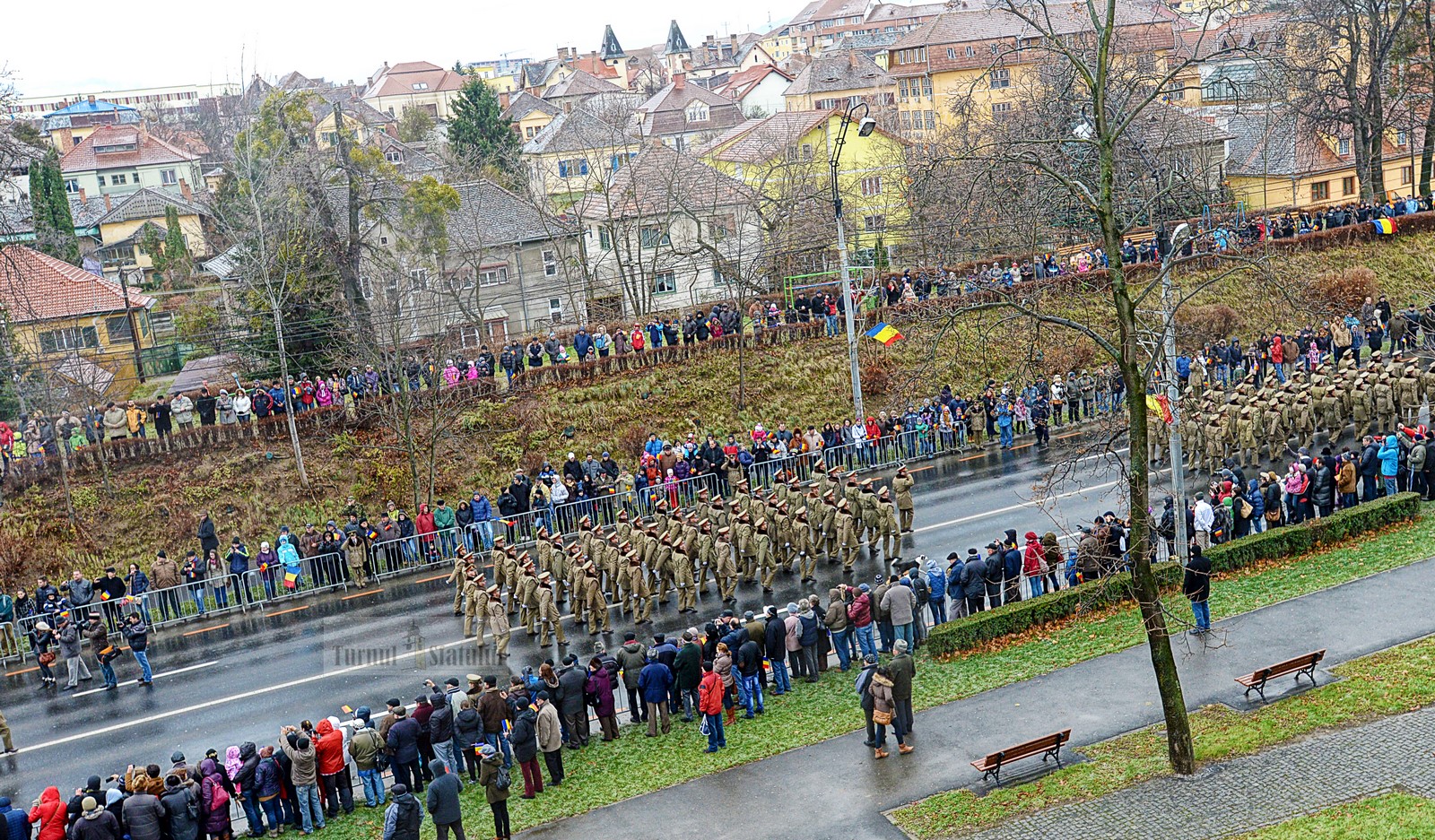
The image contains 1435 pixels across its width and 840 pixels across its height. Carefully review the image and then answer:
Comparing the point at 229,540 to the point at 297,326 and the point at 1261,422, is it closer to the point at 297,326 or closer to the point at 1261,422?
the point at 297,326

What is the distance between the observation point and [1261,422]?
28141 mm

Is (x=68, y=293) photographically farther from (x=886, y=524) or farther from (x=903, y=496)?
(x=886, y=524)

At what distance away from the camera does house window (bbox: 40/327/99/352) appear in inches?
1565

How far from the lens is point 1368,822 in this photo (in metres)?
12.4

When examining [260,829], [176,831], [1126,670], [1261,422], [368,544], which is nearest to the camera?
[176,831]

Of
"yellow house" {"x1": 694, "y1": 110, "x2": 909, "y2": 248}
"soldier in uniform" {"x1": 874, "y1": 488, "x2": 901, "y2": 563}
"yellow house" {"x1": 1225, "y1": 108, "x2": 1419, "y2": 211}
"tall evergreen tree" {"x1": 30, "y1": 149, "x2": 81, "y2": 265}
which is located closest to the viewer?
"soldier in uniform" {"x1": 874, "y1": 488, "x2": 901, "y2": 563}

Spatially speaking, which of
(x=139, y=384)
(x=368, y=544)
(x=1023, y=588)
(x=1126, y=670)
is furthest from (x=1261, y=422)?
(x=139, y=384)

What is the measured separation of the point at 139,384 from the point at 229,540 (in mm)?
13421

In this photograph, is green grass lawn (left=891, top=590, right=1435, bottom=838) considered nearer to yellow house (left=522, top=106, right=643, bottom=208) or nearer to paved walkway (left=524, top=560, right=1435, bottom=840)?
paved walkway (left=524, top=560, right=1435, bottom=840)

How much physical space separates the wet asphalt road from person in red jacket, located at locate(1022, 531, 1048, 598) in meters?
0.69

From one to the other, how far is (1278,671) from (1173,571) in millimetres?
4401

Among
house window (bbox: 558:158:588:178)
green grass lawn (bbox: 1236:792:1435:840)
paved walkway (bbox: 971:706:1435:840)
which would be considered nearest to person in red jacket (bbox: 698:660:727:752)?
paved walkway (bbox: 971:706:1435:840)

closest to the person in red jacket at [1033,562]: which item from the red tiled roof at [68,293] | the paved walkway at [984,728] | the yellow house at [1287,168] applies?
the paved walkway at [984,728]

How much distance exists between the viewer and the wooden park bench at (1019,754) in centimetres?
1455
